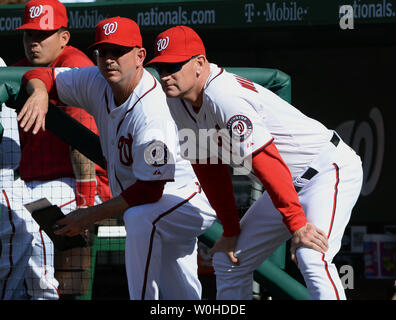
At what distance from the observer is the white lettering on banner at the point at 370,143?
5.93 metres

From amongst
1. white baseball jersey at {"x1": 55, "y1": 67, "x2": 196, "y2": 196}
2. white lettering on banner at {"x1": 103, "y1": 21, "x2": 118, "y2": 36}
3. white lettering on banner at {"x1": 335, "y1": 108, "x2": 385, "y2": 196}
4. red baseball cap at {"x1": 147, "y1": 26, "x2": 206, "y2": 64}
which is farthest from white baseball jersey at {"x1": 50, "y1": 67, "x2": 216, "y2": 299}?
white lettering on banner at {"x1": 335, "y1": 108, "x2": 385, "y2": 196}

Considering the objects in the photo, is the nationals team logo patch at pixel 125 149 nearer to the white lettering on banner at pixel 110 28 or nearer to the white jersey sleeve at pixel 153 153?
the white jersey sleeve at pixel 153 153

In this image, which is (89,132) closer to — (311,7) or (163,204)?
(163,204)

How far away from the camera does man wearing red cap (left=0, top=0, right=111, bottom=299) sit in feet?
12.0

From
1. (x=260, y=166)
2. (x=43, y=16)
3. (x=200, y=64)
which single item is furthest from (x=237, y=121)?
(x=43, y=16)

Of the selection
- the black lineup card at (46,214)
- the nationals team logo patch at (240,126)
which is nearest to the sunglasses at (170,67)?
the nationals team logo patch at (240,126)

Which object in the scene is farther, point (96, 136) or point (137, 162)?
point (96, 136)

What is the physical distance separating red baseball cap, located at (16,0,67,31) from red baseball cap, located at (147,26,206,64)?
119 centimetres

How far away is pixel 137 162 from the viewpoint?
2994 mm

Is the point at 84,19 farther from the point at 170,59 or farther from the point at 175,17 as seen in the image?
the point at 170,59

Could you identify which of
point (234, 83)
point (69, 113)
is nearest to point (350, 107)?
point (69, 113)

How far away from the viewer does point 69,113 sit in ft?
12.0

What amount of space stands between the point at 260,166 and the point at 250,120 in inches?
6.4
